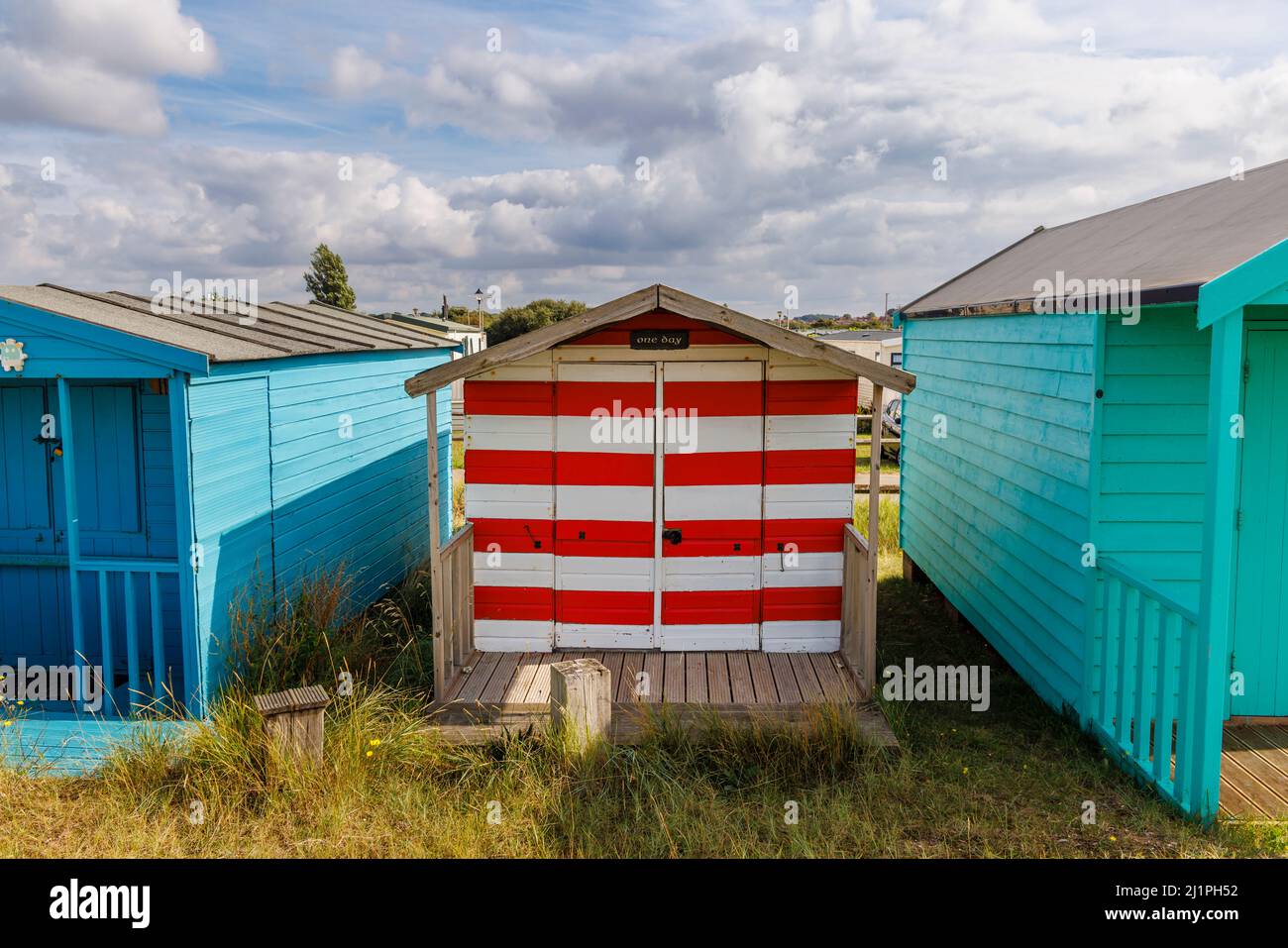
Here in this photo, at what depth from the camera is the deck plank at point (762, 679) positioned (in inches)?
268

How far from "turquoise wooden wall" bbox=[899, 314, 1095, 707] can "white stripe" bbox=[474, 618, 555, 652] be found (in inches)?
147

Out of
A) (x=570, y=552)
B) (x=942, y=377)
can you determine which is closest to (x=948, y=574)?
(x=942, y=377)

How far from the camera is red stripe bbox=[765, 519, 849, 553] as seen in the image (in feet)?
25.1

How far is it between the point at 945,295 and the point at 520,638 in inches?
261

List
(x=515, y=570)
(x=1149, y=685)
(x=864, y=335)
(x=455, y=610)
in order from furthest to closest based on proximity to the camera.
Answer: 1. (x=864, y=335)
2. (x=515, y=570)
3. (x=455, y=610)
4. (x=1149, y=685)

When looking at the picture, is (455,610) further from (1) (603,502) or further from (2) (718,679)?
(2) (718,679)

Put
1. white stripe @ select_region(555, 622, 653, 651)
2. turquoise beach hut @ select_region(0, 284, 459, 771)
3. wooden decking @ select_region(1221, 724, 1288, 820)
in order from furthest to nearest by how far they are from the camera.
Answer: white stripe @ select_region(555, 622, 653, 651), turquoise beach hut @ select_region(0, 284, 459, 771), wooden decking @ select_region(1221, 724, 1288, 820)

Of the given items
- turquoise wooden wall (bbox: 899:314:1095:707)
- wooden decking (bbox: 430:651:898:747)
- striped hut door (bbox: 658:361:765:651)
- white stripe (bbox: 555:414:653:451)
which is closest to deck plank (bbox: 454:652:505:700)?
wooden decking (bbox: 430:651:898:747)

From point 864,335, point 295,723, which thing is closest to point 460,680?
point 295,723

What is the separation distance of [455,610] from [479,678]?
541 millimetres

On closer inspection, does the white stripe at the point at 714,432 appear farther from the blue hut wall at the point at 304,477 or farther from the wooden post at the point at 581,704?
the blue hut wall at the point at 304,477

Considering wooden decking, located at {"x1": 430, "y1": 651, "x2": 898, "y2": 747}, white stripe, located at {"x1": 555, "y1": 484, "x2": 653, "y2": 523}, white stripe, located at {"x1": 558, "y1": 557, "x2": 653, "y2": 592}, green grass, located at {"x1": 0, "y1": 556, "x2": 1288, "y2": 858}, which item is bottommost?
green grass, located at {"x1": 0, "y1": 556, "x2": 1288, "y2": 858}

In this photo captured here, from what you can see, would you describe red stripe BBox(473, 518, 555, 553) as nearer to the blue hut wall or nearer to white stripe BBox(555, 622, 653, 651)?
white stripe BBox(555, 622, 653, 651)

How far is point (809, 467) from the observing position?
7609 millimetres
